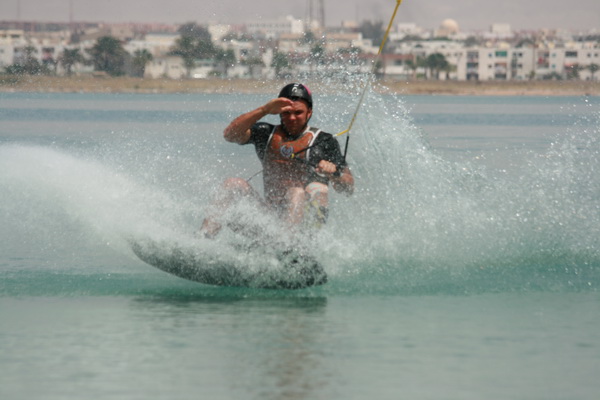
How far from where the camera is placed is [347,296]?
8062 millimetres

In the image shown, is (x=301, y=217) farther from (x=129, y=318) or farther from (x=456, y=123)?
(x=456, y=123)

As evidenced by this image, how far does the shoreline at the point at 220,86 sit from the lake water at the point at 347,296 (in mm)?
48865

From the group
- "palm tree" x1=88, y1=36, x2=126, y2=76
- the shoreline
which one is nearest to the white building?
"palm tree" x1=88, y1=36, x2=126, y2=76

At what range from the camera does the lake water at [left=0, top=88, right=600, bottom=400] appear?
5953 mm

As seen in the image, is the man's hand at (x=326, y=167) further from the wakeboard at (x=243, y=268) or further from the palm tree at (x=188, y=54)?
the palm tree at (x=188, y=54)

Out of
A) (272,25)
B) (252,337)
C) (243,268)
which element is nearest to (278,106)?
(243,268)

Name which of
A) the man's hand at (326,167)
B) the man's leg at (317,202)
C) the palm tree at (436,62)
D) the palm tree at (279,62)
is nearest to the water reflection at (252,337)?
the man's leg at (317,202)

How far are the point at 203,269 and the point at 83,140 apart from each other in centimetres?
1922

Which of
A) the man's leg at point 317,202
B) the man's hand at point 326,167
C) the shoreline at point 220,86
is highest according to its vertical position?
the man's hand at point 326,167

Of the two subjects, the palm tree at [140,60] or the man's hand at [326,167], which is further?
the palm tree at [140,60]

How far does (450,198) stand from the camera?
399 inches

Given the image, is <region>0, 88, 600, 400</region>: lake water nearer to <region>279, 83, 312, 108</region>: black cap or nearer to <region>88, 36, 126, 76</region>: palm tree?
<region>279, 83, 312, 108</region>: black cap

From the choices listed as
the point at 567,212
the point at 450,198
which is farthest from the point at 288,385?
the point at 567,212

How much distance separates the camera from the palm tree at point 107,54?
52.5 metres
